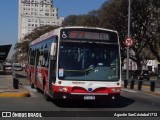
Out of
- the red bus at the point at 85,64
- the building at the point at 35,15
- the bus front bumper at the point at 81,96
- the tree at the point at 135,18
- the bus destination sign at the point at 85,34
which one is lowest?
the bus front bumper at the point at 81,96

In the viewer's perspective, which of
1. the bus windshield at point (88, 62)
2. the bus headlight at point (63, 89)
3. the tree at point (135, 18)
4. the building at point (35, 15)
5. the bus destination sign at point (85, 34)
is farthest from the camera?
the building at point (35, 15)

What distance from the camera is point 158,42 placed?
61.7 m

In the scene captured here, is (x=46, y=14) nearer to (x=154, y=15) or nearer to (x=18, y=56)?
(x=18, y=56)

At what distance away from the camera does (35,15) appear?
153125mm

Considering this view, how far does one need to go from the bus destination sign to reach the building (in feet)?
424

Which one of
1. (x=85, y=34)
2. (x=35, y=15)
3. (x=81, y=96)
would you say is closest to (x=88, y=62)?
(x=85, y=34)

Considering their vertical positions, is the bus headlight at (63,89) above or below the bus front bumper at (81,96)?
above

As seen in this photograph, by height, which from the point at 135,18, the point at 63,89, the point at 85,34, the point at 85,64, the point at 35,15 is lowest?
the point at 63,89

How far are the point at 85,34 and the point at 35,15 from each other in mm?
138315

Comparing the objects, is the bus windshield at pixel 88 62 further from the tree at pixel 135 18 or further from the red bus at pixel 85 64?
the tree at pixel 135 18

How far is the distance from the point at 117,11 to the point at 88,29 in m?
44.3

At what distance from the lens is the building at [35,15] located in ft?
495

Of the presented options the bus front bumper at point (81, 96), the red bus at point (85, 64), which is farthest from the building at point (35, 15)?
the bus front bumper at point (81, 96)

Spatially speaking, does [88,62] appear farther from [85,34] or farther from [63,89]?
[63,89]
